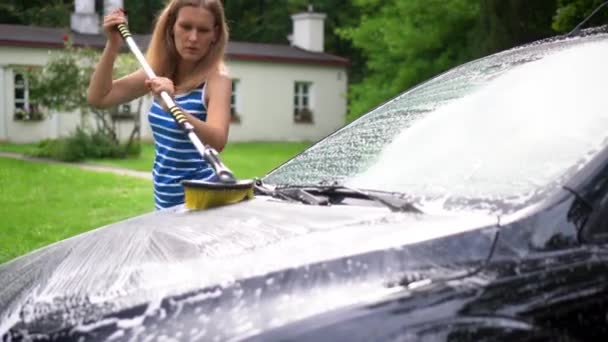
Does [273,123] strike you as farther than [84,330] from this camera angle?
Yes

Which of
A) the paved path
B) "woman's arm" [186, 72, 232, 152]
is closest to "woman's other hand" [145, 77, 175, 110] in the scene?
"woman's arm" [186, 72, 232, 152]

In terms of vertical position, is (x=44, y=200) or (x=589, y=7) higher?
(x=589, y=7)

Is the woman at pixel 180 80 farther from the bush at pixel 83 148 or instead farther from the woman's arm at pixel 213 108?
the bush at pixel 83 148

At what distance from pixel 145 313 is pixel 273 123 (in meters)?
30.0

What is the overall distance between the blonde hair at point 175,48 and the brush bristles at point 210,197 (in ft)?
2.77

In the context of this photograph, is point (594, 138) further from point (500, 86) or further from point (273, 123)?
point (273, 123)

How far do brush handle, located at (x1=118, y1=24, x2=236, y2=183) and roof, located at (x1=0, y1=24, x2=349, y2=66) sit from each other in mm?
20539

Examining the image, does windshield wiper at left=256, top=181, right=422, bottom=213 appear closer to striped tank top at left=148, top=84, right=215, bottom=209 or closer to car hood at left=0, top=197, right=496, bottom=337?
car hood at left=0, top=197, right=496, bottom=337

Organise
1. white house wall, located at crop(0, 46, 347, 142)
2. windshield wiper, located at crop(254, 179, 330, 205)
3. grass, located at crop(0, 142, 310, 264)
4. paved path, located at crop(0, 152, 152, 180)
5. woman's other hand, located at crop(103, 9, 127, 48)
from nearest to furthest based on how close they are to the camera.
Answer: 1. windshield wiper, located at crop(254, 179, 330, 205)
2. woman's other hand, located at crop(103, 9, 127, 48)
3. grass, located at crop(0, 142, 310, 264)
4. paved path, located at crop(0, 152, 152, 180)
5. white house wall, located at crop(0, 46, 347, 142)

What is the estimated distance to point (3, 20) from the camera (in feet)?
99.0

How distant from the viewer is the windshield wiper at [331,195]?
7.42ft

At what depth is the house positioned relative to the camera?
84.7 feet

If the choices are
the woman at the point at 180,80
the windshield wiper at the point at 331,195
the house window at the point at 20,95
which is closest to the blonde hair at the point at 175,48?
the woman at the point at 180,80

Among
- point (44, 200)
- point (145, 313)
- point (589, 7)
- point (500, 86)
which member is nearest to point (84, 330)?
point (145, 313)
